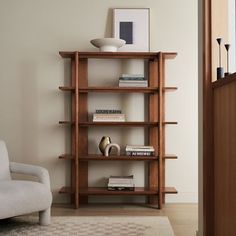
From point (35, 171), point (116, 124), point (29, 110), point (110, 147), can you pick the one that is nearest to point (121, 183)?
point (110, 147)

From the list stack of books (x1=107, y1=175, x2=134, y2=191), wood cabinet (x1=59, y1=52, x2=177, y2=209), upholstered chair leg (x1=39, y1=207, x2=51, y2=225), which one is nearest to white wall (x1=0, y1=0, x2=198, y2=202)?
wood cabinet (x1=59, y1=52, x2=177, y2=209)

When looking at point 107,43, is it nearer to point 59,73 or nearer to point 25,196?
point 59,73

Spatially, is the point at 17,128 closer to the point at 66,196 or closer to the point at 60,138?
the point at 60,138

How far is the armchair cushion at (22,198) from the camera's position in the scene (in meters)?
3.13

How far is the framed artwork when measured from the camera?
451 cm

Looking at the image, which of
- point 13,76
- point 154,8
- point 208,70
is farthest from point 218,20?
point 13,76

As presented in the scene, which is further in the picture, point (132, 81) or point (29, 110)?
point (29, 110)

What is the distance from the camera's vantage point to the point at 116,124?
168 inches

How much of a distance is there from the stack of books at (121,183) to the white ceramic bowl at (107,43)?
132 centimetres

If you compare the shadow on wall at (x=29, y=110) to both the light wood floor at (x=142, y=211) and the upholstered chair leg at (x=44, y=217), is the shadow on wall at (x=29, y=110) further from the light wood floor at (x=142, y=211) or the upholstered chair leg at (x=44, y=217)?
the upholstered chair leg at (x=44, y=217)

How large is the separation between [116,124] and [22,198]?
4.51 ft

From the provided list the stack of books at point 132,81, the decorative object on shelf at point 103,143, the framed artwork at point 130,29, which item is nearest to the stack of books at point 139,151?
the decorative object on shelf at point 103,143

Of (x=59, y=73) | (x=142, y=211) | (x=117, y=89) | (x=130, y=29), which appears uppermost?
(x=130, y=29)

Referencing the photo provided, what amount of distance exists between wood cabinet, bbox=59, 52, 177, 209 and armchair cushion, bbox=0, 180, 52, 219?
30.9 inches
